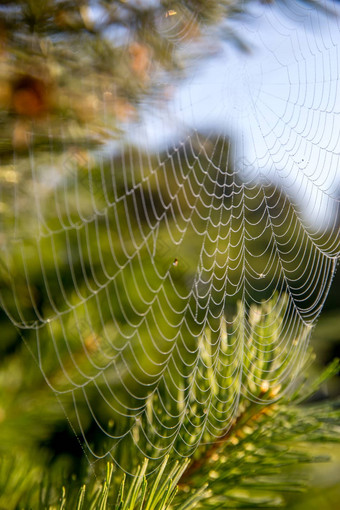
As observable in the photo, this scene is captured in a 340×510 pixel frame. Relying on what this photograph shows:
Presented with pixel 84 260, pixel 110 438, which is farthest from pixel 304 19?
pixel 110 438

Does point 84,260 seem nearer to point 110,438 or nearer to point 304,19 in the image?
point 110,438

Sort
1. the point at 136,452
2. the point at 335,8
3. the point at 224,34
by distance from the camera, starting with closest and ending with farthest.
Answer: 1. the point at 136,452
2. the point at 224,34
3. the point at 335,8

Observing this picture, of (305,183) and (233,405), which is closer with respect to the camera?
(233,405)

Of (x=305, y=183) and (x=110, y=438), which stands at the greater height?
(x=305, y=183)

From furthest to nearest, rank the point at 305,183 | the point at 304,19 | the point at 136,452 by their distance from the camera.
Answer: the point at 305,183
the point at 304,19
the point at 136,452

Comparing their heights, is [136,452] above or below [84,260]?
below

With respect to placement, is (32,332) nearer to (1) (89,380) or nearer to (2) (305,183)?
(1) (89,380)

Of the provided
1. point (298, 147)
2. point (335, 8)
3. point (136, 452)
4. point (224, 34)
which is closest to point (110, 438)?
point (136, 452)

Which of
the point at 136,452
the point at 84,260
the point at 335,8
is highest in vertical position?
the point at 335,8

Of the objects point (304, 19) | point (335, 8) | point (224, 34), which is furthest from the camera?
point (304, 19)
